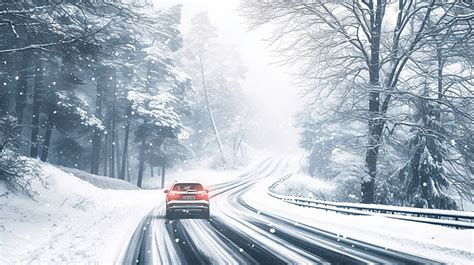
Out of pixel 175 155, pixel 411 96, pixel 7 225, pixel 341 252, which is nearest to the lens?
pixel 341 252

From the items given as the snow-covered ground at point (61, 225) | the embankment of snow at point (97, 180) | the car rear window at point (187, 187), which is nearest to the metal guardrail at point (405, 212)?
the car rear window at point (187, 187)

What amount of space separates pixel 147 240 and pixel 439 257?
675 cm

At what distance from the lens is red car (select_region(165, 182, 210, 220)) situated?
14023 mm

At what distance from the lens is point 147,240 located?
9.45 m

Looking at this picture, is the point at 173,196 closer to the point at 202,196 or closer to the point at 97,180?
the point at 202,196

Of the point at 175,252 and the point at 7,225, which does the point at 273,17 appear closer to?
the point at 175,252

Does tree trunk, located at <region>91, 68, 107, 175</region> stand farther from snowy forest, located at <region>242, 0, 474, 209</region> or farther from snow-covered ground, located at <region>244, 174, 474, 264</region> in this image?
snow-covered ground, located at <region>244, 174, 474, 264</region>

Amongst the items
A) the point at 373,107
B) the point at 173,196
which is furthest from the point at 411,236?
the point at 173,196

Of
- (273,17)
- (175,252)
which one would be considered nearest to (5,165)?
(175,252)

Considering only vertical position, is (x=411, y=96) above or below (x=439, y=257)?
above

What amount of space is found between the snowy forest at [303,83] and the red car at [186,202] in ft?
18.2

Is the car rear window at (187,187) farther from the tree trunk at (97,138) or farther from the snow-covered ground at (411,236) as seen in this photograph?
the tree trunk at (97,138)

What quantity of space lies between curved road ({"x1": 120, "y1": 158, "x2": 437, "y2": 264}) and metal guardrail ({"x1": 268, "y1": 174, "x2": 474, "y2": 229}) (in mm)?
2139

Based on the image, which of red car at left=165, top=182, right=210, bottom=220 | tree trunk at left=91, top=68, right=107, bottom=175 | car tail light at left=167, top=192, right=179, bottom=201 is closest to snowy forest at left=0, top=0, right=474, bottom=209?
tree trunk at left=91, top=68, right=107, bottom=175
